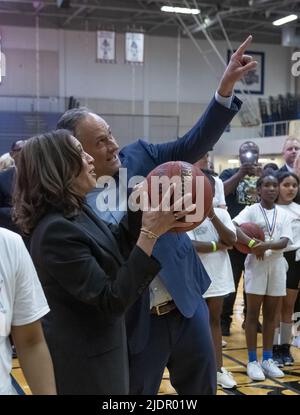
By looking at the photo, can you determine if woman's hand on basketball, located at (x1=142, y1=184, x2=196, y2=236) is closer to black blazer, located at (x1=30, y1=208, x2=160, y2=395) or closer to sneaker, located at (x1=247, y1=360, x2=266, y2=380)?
black blazer, located at (x1=30, y1=208, x2=160, y2=395)

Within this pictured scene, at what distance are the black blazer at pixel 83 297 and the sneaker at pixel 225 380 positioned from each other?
2.20 metres

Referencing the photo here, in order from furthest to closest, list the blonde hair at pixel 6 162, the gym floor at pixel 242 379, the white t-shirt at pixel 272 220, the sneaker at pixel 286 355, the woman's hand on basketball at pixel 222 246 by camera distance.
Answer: the blonde hair at pixel 6 162
the sneaker at pixel 286 355
the white t-shirt at pixel 272 220
the woman's hand on basketball at pixel 222 246
the gym floor at pixel 242 379

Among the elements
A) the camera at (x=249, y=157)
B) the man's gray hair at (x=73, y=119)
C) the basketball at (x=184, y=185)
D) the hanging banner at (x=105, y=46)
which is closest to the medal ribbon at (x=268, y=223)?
the camera at (x=249, y=157)

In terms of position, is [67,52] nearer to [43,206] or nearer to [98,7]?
[98,7]

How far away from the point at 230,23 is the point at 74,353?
1781 centimetres

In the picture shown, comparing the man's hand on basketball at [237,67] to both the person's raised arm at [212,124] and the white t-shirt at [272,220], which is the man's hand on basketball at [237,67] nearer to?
the person's raised arm at [212,124]

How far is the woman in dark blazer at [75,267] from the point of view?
5.54ft

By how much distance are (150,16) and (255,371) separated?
14991 millimetres

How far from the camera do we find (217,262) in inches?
158

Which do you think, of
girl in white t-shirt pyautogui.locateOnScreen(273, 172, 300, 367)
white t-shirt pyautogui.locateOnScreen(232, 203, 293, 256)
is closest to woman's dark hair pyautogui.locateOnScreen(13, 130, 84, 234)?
white t-shirt pyautogui.locateOnScreen(232, 203, 293, 256)

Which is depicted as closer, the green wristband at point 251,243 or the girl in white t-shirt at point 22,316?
the girl in white t-shirt at point 22,316

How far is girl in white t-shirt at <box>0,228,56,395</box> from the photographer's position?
142 centimetres

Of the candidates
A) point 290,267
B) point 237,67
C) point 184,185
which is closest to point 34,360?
point 184,185

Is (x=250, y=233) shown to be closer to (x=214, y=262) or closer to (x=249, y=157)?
(x=214, y=262)
